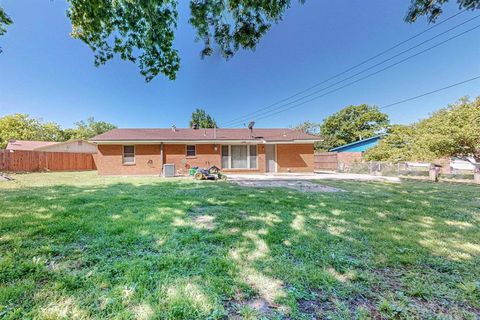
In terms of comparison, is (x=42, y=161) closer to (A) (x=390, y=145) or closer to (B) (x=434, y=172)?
(B) (x=434, y=172)

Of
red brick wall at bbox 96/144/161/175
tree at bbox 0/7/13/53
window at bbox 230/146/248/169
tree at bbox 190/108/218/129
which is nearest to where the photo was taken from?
tree at bbox 0/7/13/53

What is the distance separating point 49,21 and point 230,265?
1028cm

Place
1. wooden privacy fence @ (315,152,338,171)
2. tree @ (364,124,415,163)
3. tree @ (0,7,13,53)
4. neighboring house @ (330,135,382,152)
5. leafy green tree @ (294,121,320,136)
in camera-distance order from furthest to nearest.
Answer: leafy green tree @ (294,121,320,136), neighboring house @ (330,135,382,152), tree @ (364,124,415,163), wooden privacy fence @ (315,152,338,171), tree @ (0,7,13,53)

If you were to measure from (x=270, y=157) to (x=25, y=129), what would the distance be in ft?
153

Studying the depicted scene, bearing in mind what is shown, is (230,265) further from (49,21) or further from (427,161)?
(427,161)

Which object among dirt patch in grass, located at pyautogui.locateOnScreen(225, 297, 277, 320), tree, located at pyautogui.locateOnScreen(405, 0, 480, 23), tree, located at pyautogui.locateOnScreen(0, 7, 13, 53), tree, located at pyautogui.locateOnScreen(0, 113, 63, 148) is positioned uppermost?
tree, located at pyautogui.locateOnScreen(0, 113, 63, 148)

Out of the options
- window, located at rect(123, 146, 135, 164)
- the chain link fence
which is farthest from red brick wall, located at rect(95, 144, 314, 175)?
the chain link fence

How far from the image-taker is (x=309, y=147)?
611 inches

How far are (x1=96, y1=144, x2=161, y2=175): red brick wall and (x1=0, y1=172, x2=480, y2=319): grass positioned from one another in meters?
9.96

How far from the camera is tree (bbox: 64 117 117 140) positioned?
4306 cm

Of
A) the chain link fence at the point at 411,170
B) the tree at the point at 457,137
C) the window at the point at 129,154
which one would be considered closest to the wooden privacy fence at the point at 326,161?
the chain link fence at the point at 411,170

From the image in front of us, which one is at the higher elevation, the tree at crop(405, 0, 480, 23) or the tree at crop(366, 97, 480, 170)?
the tree at crop(405, 0, 480, 23)

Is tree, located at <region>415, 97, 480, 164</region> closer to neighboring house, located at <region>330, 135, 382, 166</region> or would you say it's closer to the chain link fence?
the chain link fence

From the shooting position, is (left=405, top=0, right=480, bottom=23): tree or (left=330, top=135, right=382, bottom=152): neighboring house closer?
(left=405, top=0, right=480, bottom=23): tree
